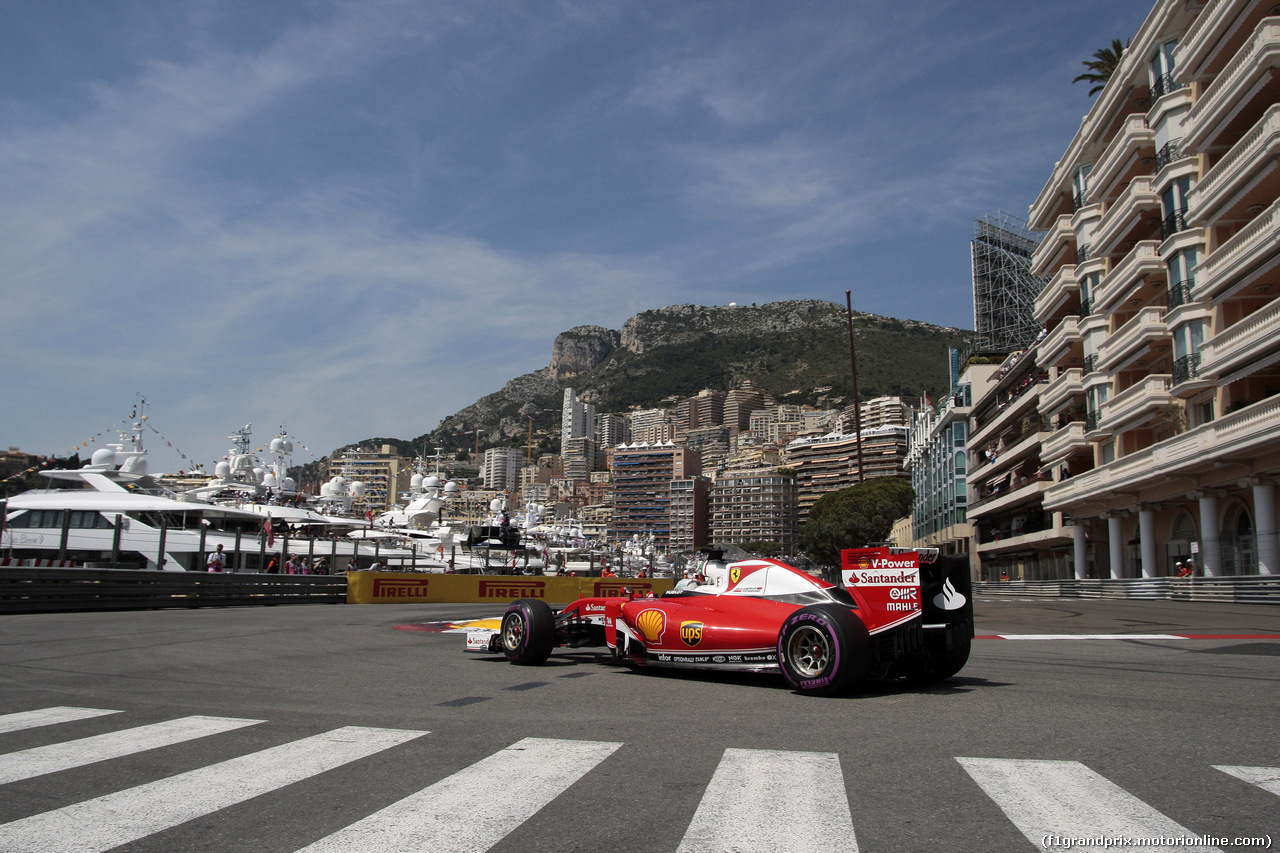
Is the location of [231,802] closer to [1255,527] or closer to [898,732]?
[898,732]

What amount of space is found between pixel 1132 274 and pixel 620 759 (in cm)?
3839

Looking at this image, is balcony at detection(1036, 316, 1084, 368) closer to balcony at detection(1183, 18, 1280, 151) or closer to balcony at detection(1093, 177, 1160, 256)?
balcony at detection(1093, 177, 1160, 256)

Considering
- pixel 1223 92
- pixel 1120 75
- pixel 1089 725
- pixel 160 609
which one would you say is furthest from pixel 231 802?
pixel 1120 75

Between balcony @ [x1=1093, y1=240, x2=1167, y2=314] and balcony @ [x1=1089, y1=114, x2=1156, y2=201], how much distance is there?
3.70 m

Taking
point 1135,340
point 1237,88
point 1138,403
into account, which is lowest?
point 1138,403

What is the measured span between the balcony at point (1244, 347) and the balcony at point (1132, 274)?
6.02 meters

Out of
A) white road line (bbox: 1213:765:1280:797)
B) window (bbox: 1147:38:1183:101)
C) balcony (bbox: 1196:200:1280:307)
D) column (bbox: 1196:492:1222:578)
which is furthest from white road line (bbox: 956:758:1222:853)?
window (bbox: 1147:38:1183:101)

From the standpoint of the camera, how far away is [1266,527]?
28.1 meters

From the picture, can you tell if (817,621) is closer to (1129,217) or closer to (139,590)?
(139,590)

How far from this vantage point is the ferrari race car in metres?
7.57

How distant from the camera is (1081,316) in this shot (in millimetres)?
44344

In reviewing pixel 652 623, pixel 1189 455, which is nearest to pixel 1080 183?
pixel 1189 455

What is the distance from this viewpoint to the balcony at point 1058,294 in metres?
45.4

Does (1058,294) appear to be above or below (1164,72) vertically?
below
